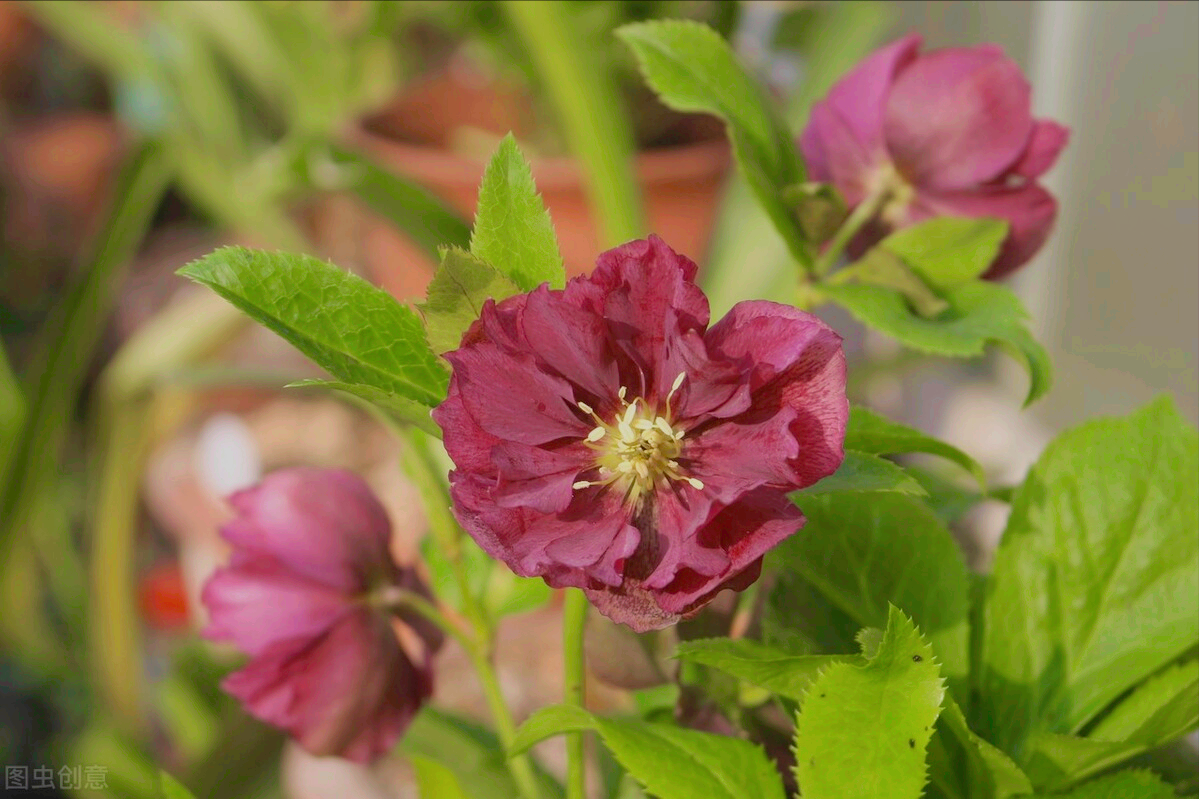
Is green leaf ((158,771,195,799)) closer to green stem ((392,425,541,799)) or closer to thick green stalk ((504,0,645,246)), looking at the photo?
green stem ((392,425,541,799))

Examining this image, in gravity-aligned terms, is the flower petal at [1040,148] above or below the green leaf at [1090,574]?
above

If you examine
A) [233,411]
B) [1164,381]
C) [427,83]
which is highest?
[427,83]

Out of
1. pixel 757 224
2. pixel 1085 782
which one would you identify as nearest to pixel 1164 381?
pixel 757 224

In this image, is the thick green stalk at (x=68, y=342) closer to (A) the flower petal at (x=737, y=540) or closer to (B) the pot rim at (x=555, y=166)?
(B) the pot rim at (x=555, y=166)

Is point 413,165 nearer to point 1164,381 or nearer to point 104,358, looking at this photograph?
point 1164,381

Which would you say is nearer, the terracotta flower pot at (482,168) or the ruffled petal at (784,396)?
the ruffled petal at (784,396)

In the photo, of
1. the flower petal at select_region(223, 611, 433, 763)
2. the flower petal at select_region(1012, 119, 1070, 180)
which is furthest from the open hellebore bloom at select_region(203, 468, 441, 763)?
the flower petal at select_region(1012, 119, 1070, 180)

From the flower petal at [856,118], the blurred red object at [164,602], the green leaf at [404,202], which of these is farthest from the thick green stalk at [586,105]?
the blurred red object at [164,602]
